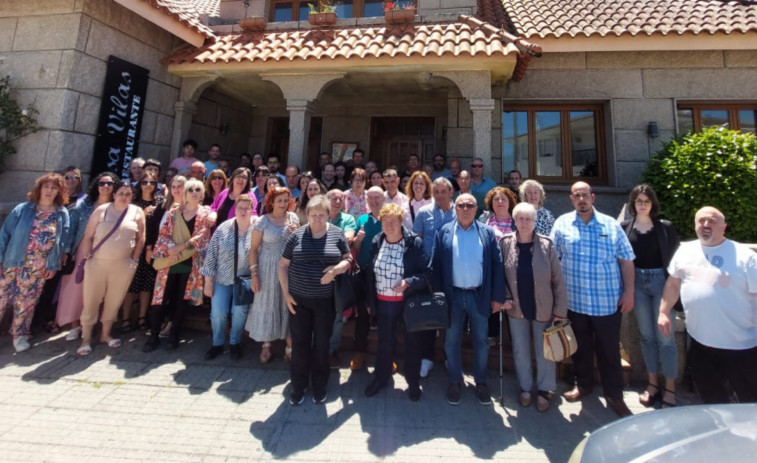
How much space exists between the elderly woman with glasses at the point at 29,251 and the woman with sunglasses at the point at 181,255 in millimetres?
1297


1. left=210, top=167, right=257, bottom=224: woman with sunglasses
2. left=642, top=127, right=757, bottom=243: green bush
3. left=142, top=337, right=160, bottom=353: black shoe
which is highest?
left=642, top=127, right=757, bottom=243: green bush

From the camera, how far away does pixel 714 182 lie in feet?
15.8

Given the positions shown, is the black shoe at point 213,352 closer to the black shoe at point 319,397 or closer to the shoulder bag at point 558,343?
the black shoe at point 319,397

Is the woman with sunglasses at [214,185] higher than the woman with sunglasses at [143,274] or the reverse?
higher

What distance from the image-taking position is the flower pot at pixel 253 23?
24.4 ft

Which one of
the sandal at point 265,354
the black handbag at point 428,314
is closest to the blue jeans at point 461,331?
the black handbag at point 428,314

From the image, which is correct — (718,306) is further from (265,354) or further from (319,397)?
(265,354)

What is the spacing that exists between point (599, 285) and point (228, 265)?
3.84 m

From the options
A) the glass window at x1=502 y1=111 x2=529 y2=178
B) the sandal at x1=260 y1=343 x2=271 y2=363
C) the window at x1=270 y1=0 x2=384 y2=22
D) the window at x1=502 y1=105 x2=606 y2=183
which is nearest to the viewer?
the sandal at x1=260 y1=343 x2=271 y2=363

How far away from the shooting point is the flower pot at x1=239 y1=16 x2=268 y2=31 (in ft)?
24.4

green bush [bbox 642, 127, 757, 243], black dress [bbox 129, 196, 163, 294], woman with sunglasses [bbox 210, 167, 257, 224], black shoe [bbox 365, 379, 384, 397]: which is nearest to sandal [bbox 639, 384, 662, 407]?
black shoe [bbox 365, 379, 384, 397]

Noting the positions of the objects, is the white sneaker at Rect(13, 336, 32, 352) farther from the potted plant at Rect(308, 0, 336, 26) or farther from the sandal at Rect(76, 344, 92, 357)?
the potted plant at Rect(308, 0, 336, 26)

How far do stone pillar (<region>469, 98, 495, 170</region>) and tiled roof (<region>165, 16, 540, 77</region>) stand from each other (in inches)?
30.3

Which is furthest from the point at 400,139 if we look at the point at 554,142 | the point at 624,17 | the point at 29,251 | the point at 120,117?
the point at 29,251
